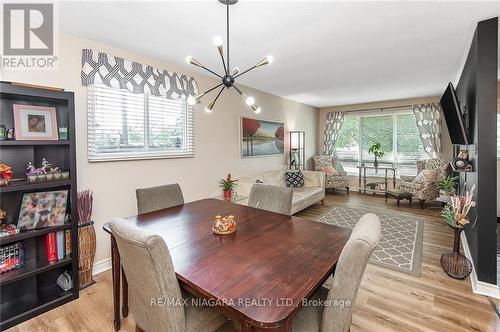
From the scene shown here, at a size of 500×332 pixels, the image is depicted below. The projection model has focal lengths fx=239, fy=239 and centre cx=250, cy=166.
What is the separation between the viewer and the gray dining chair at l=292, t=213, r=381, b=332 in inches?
40.0

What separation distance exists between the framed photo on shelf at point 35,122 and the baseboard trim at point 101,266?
1388mm

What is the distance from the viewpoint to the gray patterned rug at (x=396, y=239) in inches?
108

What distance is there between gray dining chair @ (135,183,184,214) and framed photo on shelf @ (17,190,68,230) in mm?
633

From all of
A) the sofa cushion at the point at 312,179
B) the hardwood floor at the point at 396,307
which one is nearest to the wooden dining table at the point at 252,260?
the hardwood floor at the point at 396,307

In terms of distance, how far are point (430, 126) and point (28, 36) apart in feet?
23.2

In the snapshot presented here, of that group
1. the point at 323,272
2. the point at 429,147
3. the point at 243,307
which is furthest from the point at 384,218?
the point at 243,307

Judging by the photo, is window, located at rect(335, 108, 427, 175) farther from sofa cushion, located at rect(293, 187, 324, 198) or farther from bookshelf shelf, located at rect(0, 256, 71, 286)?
bookshelf shelf, located at rect(0, 256, 71, 286)

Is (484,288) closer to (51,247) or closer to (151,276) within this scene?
(151,276)

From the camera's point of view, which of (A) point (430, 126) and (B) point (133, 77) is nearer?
(B) point (133, 77)

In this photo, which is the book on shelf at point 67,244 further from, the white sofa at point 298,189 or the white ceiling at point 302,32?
the white sofa at point 298,189

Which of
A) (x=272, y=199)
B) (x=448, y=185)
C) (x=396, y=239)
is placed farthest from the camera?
(x=448, y=185)

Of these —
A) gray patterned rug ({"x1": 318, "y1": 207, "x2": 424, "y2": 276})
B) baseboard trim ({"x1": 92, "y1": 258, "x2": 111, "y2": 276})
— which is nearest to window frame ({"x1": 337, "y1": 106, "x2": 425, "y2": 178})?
gray patterned rug ({"x1": 318, "y1": 207, "x2": 424, "y2": 276})

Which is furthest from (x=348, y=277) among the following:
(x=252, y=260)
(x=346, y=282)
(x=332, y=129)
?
(x=332, y=129)

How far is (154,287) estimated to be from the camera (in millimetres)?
1096
